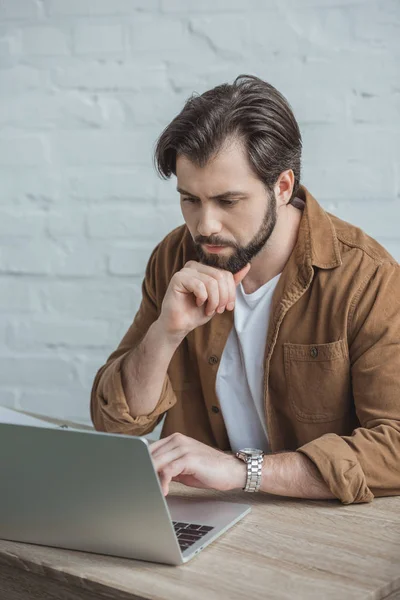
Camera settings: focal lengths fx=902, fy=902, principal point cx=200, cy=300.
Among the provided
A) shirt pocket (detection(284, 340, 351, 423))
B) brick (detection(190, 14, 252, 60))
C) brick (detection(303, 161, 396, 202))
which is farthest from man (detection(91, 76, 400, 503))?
brick (detection(190, 14, 252, 60))

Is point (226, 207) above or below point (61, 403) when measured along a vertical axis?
above

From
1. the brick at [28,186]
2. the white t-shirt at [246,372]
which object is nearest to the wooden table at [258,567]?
the white t-shirt at [246,372]

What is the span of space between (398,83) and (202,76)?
1.51ft

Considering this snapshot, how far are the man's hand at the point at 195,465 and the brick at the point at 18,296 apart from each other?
111 centimetres

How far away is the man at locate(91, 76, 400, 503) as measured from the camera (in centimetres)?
155

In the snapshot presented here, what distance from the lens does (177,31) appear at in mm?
2172

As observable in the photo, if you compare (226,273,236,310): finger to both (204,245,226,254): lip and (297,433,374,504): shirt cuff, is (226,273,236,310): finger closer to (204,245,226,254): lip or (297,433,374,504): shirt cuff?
(204,245,226,254): lip

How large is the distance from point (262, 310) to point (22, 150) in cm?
95

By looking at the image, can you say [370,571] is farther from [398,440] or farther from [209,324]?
[209,324]

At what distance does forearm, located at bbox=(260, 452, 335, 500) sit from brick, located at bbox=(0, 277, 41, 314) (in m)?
1.17

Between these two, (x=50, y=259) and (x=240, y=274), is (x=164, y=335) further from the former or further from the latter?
(x=50, y=259)

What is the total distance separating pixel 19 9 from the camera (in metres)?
A: 2.30

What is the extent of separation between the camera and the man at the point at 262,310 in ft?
5.07

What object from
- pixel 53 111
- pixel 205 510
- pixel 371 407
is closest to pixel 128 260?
pixel 53 111
